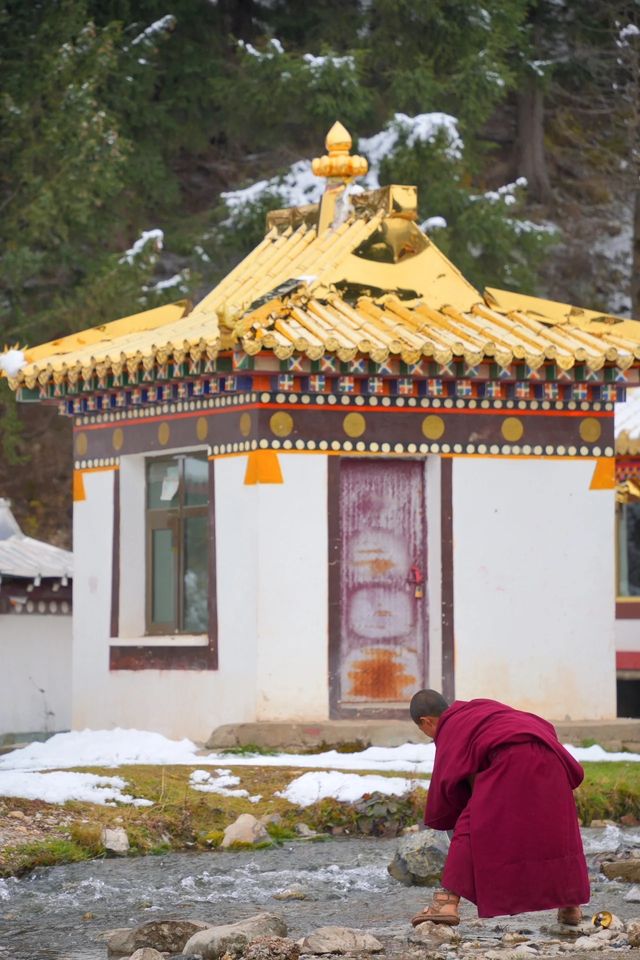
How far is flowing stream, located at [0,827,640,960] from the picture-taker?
866cm

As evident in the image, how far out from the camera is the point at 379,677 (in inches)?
567

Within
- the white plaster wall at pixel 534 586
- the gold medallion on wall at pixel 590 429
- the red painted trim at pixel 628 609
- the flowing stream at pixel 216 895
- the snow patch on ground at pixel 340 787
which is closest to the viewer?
the flowing stream at pixel 216 895

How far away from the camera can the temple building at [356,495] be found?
1405 centimetres

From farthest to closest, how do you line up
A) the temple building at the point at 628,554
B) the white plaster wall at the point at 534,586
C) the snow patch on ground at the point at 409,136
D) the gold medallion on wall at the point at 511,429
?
the snow patch on ground at the point at 409,136, the temple building at the point at 628,554, the gold medallion on wall at the point at 511,429, the white plaster wall at the point at 534,586

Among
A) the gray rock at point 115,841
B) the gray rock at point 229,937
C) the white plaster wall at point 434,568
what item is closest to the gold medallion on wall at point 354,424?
the white plaster wall at point 434,568

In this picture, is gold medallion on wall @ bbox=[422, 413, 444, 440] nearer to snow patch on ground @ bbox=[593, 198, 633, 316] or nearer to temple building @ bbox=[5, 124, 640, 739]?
temple building @ bbox=[5, 124, 640, 739]

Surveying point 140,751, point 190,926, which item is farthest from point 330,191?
point 190,926

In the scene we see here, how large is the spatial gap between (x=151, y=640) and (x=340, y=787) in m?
3.81

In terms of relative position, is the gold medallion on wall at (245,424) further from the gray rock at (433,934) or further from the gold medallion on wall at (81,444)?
the gray rock at (433,934)

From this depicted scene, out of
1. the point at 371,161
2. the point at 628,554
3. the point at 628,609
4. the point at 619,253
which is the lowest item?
the point at 628,609

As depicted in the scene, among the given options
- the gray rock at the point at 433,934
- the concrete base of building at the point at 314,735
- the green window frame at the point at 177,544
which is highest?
the green window frame at the point at 177,544

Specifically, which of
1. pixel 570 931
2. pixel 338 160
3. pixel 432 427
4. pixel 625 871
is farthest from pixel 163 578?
pixel 570 931

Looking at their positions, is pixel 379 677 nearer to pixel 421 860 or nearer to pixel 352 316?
pixel 352 316

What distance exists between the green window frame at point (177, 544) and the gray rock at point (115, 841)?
4245 mm
